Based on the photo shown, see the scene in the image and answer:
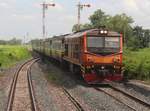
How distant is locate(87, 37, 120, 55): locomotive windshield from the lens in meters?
23.1

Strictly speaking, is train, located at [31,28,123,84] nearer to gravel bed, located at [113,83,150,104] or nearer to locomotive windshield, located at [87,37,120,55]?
locomotive windshield, located at [87,37,120,55]

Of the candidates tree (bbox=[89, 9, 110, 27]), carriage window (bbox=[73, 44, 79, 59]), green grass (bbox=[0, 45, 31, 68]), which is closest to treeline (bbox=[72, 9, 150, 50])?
tree (bbox=[89, 9, 110, 27])

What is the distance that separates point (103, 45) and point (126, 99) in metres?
6.13

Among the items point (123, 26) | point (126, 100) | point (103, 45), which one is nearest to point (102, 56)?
point (103, 45)

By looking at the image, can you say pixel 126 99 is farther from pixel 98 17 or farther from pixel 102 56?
pixel 98 17

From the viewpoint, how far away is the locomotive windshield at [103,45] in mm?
23078

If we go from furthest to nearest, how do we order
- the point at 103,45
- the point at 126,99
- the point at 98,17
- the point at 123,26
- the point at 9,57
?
the point at 98,17
the point at 123,26
the point at 9,57
the point at 103,45
the point at 126,99

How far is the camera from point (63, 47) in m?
32.7

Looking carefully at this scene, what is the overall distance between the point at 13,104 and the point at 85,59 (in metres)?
6.86

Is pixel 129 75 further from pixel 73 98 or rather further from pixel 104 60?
pixel 73 98

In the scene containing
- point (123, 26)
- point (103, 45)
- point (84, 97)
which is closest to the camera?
point (84, 97)

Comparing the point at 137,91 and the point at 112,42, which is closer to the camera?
the point at 137,91

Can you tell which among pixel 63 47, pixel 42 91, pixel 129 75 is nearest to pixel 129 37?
pixel 63 47

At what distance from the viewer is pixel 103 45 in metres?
23.2
